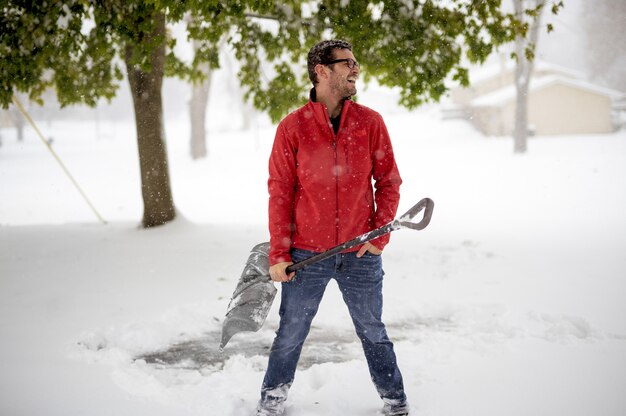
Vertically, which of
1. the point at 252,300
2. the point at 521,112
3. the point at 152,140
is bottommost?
the point at 252,300

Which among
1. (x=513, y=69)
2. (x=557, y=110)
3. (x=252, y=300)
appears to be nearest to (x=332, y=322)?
(x=252, y=300)

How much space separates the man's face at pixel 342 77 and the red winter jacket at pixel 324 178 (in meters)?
0.07

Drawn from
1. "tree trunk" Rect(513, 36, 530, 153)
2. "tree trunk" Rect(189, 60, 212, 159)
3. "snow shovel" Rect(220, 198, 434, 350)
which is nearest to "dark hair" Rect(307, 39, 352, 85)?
"snow shovel" Rect(220, 198, 434, 350)

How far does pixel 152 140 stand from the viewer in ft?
27.2

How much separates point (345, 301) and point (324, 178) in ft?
2.22

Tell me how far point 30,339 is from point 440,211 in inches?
390

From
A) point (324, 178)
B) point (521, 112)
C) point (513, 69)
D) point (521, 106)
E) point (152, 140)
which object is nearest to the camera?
point (324, 178)

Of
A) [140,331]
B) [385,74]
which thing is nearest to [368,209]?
[140,331]

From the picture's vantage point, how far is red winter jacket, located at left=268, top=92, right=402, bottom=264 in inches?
103

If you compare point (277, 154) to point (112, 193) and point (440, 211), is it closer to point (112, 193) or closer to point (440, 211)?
point (440, 211)

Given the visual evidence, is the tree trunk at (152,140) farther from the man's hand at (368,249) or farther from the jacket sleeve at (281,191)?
the man's hand at (368,249)

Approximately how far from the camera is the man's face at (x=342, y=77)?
261cm

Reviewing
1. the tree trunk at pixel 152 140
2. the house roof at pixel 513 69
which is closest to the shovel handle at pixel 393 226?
the tree trunk at pixel 152 140

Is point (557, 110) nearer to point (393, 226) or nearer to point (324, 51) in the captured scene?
point (324, 51)
